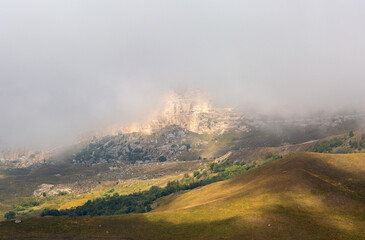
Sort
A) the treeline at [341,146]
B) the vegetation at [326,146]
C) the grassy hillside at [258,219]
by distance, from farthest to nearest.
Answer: the vegetation at [326,146] → the treeline at [341,146] → the grassy hillside at [258,219]

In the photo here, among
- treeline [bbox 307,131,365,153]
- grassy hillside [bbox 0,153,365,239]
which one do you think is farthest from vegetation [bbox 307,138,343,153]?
grassy hillside [bbox 0,153,365,239]

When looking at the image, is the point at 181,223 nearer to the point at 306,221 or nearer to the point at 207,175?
the point at 306,221

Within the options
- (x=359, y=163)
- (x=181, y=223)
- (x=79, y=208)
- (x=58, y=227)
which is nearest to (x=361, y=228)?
(x=181, y=223)

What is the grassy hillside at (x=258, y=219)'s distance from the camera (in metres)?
46.1

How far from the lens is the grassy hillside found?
46.1 metres

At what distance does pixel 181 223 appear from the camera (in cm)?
5291

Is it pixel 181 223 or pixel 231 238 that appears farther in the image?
pixel 181 223

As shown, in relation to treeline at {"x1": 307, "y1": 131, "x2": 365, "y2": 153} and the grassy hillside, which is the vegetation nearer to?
treeline at {"x1": 307, "y1": 131, "x2": 365, "y2": 153}

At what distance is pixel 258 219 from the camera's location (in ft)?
163

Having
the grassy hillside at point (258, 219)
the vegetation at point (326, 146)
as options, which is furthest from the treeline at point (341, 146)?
the grassy hillside at point (258, 219)

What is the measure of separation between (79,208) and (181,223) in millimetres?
113431

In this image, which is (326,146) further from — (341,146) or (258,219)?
(258,219)

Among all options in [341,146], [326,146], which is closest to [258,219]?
[341,146]

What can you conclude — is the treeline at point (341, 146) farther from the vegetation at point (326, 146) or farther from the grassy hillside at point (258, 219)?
the grassy hillside at point (258, 219)
